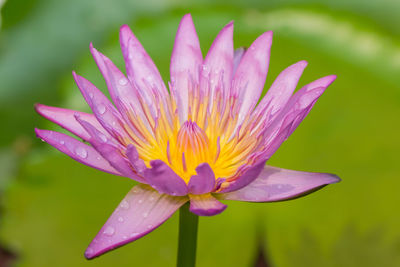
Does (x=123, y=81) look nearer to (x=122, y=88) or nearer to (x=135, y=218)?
(x=122, y=88)

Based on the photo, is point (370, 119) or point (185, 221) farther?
point (370, 119)

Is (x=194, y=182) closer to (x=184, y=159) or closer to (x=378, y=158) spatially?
(x=184, y=159)

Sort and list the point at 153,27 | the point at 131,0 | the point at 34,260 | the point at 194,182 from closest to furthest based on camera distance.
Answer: the point at 194,182 < the point at 34,260 < the point at 153,27 < the point at 131,0

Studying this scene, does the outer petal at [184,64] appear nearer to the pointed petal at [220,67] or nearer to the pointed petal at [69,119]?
the pointed petal at [220,67]

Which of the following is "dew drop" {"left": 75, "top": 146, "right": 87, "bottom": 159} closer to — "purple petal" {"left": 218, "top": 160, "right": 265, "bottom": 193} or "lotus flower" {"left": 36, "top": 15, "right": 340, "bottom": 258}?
"lotus flower" {"left": 36, "top": 15, "right": 340, "bottom": 258}

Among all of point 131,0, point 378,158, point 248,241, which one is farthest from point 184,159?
point 131,0

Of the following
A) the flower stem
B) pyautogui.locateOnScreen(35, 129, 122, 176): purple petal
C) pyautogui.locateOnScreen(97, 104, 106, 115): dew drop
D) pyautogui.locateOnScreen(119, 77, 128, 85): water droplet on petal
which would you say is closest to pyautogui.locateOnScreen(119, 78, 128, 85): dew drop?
pyautogui.locateOnScreen(119, 77, 128, 85): water droplet on petal

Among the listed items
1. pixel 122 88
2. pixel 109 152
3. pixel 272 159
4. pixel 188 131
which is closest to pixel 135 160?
pixel 109 152
